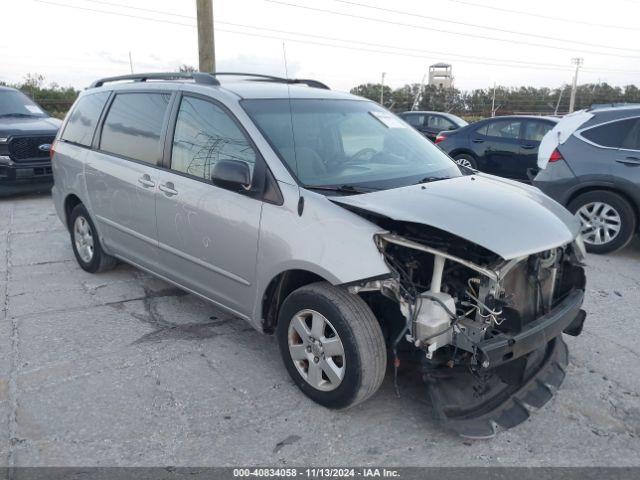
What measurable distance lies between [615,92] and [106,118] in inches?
1557

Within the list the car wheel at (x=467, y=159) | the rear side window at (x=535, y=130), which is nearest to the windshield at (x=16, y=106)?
the car wheel at (x=467, y=159)

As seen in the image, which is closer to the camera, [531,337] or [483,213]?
[531,337]

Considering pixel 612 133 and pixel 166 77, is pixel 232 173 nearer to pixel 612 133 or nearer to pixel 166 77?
pixel 166 77

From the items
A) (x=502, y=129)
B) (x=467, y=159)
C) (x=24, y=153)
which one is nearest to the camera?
(x=24, y=153)

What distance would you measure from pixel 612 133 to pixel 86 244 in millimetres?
5730

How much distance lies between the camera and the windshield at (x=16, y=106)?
9690 mm

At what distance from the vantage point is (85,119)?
5.07 metres

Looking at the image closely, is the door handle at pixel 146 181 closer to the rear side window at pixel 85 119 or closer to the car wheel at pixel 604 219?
the rear side window at pixel 85 119

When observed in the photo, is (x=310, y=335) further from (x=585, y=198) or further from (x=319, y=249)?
(x=585, y=198)

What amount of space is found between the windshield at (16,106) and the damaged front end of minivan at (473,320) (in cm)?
922

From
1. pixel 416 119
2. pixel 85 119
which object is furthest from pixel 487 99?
pixel 85 119

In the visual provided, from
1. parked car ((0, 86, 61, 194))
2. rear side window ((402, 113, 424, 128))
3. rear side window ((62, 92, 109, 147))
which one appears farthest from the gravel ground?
rear side window ((402, 113, 424, 128))

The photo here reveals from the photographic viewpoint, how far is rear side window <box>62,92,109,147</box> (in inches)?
193

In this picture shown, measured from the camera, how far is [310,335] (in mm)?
3041
